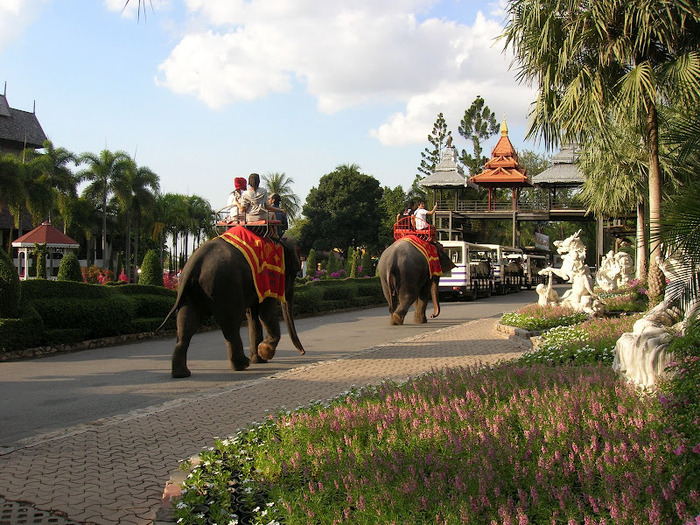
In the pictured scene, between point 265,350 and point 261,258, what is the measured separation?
1.46m

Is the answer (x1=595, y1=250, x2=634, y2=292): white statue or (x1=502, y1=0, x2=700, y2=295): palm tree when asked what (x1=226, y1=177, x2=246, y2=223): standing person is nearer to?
(x1=502, y1=0, x2=700, y2=295): palm tree

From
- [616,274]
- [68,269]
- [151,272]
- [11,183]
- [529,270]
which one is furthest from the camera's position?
[529,270]

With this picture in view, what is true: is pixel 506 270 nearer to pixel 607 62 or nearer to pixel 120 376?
pixel 607 62

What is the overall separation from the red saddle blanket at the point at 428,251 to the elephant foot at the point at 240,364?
25.0ft

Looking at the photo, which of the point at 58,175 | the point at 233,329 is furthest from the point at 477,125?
the point at 233,329

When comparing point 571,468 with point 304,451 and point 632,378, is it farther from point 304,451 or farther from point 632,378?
point 632,378

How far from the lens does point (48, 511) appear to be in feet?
14.6

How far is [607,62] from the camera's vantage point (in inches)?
537

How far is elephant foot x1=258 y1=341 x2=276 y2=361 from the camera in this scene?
34.5ft

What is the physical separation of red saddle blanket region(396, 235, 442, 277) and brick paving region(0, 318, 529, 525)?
6.53 metres

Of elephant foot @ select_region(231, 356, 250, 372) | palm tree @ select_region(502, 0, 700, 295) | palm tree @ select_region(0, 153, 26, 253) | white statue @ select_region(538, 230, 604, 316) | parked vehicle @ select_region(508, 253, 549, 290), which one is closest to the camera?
elephant foot @ select_region(231, 356, 250, 372)

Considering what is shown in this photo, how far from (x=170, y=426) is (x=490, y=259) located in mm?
29039

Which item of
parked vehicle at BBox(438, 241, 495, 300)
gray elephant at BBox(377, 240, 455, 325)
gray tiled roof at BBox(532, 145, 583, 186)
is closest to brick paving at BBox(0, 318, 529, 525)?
gray elephant at BBox(377, 240, 455, 325)

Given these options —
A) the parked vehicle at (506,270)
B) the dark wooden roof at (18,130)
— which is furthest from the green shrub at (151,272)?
the dark wooden roof at (18,130)
